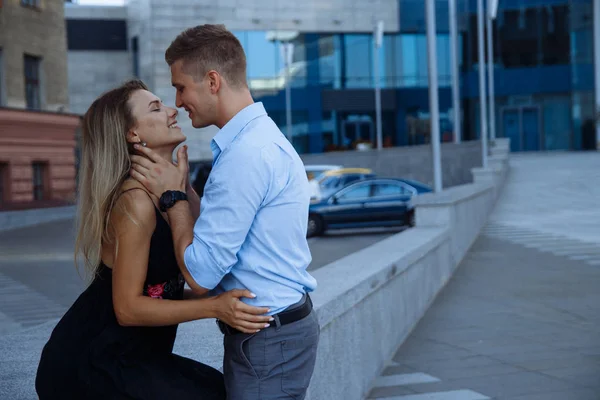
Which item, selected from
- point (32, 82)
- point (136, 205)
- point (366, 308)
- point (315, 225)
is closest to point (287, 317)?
point (136, 205)

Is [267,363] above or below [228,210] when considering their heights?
below

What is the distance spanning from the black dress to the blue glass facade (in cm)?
5535

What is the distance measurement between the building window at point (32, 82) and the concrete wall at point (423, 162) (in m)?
16.4

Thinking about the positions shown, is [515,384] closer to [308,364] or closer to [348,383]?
[348,383]

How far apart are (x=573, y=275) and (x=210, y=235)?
11.2m

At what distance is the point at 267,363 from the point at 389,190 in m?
21.6

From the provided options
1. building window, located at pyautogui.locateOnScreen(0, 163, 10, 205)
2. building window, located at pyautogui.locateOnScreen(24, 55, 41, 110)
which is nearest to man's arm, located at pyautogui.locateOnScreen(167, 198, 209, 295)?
building window, located at pyautogui.locateOnScreen(0, 163, 10, 205)

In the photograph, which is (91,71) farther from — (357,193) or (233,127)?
(233,127)

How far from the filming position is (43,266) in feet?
53.7

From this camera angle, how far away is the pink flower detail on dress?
282cm

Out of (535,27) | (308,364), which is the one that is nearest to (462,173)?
(535,27)

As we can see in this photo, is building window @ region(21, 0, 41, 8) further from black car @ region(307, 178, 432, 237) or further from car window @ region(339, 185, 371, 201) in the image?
car window @ region(339, 185, 371, 201)

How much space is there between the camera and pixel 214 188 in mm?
2625

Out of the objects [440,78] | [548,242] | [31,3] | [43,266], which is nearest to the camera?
[43,266]
